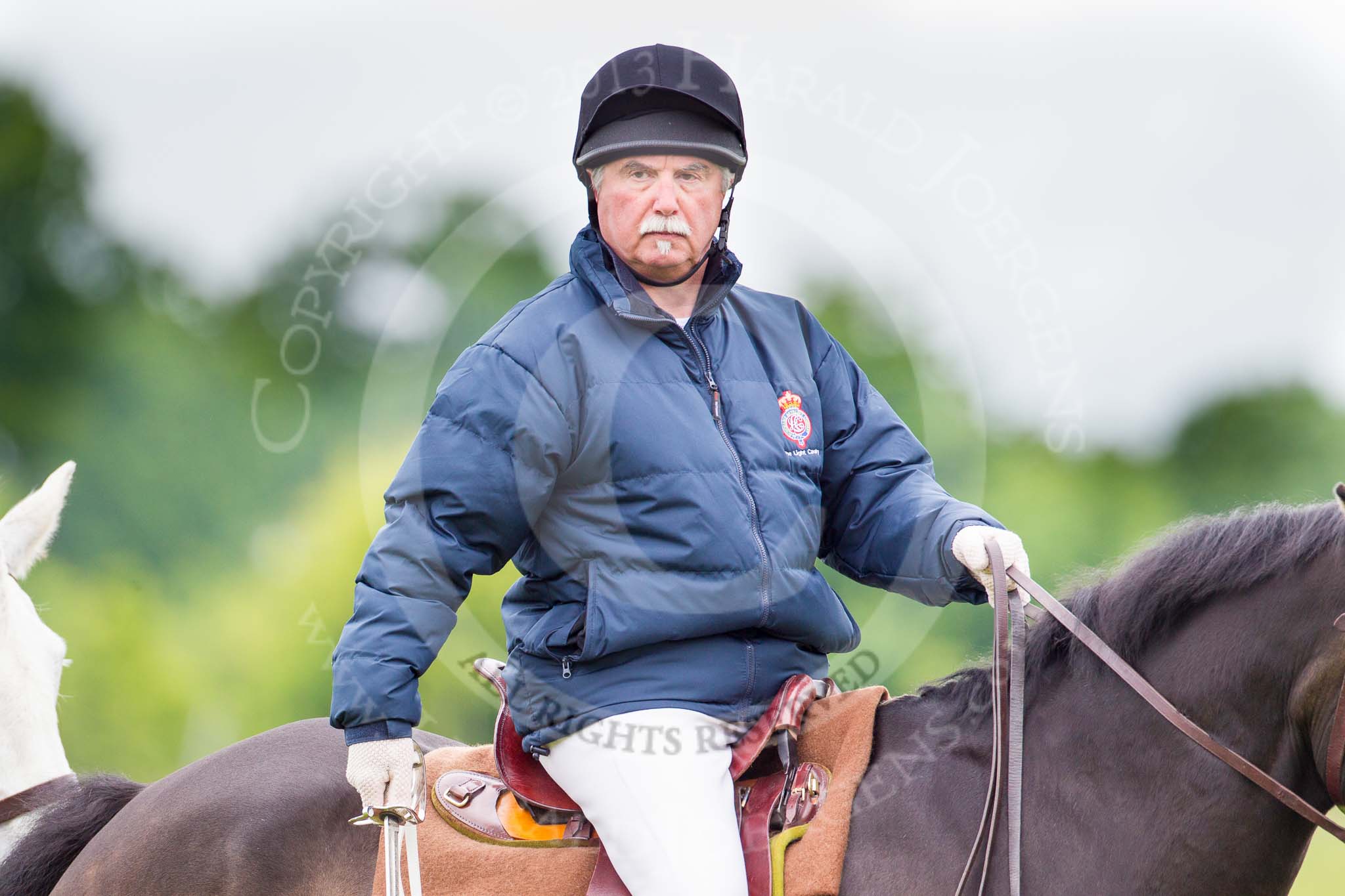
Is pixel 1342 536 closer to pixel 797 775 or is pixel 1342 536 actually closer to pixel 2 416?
pixel 797 775

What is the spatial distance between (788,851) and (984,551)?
2.54 feet

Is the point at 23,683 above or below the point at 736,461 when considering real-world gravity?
below

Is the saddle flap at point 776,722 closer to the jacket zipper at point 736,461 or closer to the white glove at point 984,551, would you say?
the jacket zipper at point 736,461

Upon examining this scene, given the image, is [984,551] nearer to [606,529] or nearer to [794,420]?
[794,420]

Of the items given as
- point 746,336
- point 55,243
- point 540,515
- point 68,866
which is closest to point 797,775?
point 540,515

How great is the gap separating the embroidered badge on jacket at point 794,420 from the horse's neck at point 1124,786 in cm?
73

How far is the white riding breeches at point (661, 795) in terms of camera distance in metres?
2.57

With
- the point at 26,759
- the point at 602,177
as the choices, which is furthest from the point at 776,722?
the point at 26,759

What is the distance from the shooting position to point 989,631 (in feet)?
48.2

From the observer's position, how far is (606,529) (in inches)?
109

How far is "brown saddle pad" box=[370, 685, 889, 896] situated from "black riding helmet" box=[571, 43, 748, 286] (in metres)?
1.11

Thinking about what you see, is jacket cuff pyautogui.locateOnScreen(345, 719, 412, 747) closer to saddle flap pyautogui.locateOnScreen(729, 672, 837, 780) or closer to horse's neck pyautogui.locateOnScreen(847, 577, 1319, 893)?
saddle flap pyautogui.locateOnScreen(729, 672, 837, 780)

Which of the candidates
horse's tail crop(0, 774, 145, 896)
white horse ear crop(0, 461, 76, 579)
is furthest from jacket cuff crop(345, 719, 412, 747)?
white horse ear crop(0, 461, 76, 579)

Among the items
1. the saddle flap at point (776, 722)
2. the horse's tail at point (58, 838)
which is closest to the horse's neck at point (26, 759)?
the horse's tail at point (58, 838)
